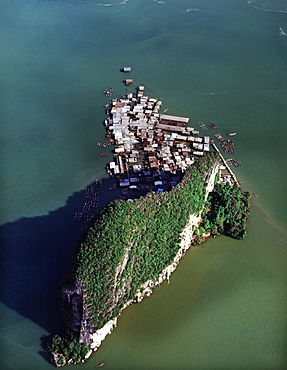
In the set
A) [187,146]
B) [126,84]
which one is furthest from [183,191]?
[126,84]

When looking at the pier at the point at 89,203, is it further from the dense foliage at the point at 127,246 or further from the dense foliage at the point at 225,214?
the dense foliage at the point at 225,214

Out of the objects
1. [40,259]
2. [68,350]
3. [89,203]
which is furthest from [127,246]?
[89,203]

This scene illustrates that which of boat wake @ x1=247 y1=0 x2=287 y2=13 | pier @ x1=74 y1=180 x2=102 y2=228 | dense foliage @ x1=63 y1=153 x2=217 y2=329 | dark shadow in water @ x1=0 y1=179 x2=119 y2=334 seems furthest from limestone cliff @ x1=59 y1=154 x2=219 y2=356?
boat wake @ x1=247 y1=0 x2=287 y2=13

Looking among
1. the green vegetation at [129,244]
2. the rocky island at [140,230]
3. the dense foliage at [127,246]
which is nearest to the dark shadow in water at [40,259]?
the rocky island at [140,230]

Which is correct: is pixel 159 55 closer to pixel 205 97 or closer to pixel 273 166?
pixel 205 97

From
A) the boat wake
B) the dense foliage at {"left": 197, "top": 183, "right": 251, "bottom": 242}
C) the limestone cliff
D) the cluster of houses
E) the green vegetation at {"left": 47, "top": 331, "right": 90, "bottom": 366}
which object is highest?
the boat wake

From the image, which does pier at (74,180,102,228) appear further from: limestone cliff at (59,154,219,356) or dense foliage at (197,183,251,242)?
dense foliage at (197,183,251,242)

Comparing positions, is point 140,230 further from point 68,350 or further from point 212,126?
point 212,126
